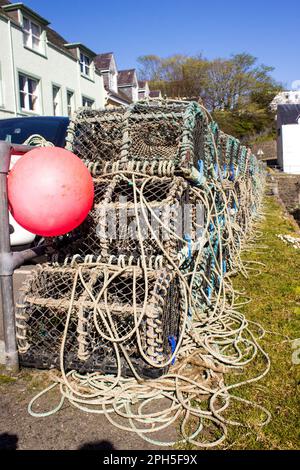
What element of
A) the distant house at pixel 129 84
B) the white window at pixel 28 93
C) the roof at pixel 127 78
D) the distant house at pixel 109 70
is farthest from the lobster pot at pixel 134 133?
the roof at pixel 127 78

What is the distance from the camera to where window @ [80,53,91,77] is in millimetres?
21495

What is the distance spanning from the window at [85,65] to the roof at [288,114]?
23.6 meters

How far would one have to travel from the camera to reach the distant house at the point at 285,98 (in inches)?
2127

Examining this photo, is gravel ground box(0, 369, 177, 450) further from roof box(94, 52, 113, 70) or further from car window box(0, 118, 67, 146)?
roof box(94, 52, 113, 70)

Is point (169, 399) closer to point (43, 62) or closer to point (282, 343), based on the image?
point (282, 343)

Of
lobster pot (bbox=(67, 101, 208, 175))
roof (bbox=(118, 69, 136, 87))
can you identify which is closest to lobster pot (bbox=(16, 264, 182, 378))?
lobster pot (bbox=(67, 101, 208, 175))

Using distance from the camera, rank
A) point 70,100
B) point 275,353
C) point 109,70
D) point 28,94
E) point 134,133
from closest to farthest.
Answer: point 275,353, point 134,133, point 28,94, point 70,100, point 109,70

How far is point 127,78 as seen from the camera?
3334cm

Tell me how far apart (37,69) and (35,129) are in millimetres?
13718

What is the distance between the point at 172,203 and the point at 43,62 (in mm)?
17199

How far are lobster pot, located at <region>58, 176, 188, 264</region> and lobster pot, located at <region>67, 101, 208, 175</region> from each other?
24cm

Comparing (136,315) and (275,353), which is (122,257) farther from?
(275,353)

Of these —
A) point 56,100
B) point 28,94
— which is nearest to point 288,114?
point 56,100
